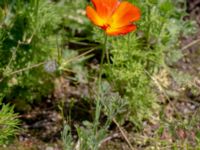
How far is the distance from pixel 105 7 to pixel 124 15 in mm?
78

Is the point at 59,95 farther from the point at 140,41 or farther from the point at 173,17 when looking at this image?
the point at 173,17

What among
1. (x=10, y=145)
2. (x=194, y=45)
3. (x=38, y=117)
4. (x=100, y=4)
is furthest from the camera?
(x=194, y=45)

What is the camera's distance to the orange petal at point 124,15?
6.82 feet

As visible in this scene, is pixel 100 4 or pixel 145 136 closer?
pixel 100 4

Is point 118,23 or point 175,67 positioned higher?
point 118,23

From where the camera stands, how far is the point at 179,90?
274cm

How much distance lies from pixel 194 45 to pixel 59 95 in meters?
0.78

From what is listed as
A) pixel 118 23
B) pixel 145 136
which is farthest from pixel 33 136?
pixel 118 23

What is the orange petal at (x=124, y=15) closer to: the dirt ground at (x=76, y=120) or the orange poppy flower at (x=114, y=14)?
the orange poppy flower at (x=114, y=14)

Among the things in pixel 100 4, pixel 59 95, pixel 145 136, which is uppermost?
pixel 100 4

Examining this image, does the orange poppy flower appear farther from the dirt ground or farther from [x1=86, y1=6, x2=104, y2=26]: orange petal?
the dirt ground

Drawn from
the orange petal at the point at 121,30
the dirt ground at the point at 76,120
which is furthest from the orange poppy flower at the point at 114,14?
the dirt ground at the point at 76,120

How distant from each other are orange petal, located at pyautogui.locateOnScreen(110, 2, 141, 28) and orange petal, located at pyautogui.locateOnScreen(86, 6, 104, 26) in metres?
0.06

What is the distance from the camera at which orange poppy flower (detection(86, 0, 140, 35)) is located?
6.70ft
